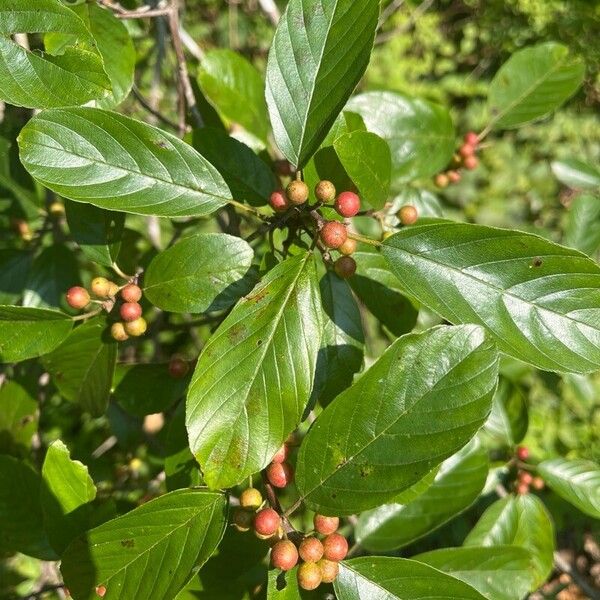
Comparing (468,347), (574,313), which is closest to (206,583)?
(468,347)

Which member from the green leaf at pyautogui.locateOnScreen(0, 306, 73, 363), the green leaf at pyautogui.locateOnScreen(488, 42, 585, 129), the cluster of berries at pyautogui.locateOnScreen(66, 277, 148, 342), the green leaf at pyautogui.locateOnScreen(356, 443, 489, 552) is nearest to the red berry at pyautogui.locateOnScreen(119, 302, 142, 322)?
the cluster of berries at pyautogui.locateOnScreen(66, 277, 148, 342)

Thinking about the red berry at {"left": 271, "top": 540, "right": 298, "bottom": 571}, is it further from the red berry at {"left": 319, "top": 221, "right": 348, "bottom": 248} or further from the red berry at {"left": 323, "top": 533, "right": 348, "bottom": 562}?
the red berry at {"left": 319, "top": 221, "right": 348, "bottom": 248}

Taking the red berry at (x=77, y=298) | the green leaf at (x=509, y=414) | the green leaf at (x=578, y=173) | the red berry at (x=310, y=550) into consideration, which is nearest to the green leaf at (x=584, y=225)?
the green leaf at (x=578, y=173)

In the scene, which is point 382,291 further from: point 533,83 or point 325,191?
point 533,83

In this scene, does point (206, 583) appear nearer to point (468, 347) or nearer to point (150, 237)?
point (468, 347)

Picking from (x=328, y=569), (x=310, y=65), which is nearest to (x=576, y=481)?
(x=328, y=569)

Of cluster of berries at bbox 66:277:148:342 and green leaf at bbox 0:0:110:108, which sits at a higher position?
green leaf at bbox 0:0:110:108
